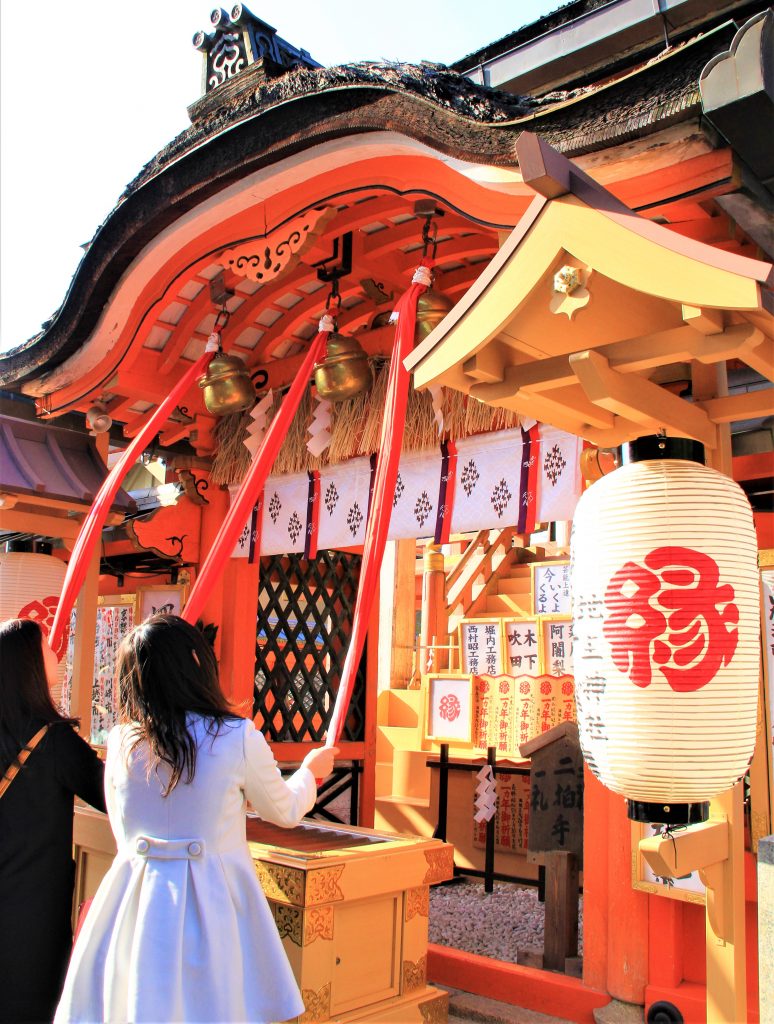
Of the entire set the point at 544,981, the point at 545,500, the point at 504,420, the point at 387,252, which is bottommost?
the point at 544,981

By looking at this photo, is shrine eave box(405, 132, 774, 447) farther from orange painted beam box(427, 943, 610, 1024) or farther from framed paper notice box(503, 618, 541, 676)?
framed paper notice box(503, 618, 541, 676)

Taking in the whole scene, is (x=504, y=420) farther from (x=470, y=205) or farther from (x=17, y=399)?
(x=17, y=399)

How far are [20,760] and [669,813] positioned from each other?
7.29 feet

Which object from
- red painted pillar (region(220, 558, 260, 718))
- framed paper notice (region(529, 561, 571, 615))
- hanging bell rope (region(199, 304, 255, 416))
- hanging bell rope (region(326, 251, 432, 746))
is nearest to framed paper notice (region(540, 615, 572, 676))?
framed paper notice (region(529, 561, 571, 615))

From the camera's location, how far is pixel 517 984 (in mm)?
4438

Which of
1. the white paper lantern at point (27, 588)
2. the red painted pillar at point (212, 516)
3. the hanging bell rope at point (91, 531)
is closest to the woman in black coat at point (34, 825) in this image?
the hanging bell rope at point (91, 531)

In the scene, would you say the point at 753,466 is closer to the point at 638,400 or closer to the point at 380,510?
the point at 638,400

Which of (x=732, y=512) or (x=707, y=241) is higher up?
(x=707, y=241)

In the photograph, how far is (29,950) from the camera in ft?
9.80

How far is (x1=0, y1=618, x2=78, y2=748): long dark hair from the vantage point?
3.07 meters

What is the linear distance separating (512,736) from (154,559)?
11.9 ft

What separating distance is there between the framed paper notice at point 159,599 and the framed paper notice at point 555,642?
13.6ft

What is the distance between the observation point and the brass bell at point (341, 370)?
4949 millimetres

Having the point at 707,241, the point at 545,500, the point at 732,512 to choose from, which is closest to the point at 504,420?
the point at 545,500
